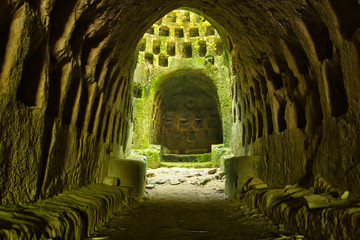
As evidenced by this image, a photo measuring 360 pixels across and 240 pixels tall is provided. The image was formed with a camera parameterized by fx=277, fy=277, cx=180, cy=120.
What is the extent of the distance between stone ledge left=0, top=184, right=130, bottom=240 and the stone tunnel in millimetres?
13

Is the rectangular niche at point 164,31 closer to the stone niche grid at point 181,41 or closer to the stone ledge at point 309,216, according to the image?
the stone niche grid at point 181,41

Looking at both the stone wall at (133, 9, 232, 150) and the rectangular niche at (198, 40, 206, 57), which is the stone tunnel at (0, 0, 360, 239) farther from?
the rectangular niche at (198, 40, 206, 57)

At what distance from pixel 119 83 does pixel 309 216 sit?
15.7ft

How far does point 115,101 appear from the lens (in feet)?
20.2

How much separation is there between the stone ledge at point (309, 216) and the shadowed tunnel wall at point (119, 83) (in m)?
0.45

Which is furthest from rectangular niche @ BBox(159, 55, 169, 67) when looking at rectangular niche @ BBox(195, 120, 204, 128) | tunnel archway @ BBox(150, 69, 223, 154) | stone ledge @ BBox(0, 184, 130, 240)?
stone ledge @ BBox(0, 184, 130, 240)

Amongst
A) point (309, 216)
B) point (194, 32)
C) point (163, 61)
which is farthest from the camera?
point (194, 32)

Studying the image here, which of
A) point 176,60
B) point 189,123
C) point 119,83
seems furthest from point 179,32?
point 119,83

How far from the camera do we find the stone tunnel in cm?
229

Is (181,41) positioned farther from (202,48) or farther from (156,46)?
(156,46)

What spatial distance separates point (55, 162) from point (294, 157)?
338cm

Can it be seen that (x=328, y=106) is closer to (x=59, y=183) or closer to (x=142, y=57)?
(x=59, y=183)

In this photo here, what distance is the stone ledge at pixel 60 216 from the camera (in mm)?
1921

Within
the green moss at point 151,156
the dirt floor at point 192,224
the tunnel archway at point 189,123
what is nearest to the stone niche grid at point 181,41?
the tunnel archway at point 189,123
